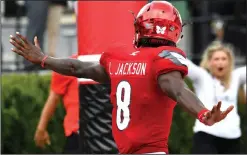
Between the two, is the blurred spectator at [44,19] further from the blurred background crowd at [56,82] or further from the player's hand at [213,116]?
the player's hand at [213,116]

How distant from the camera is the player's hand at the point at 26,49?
602 cm

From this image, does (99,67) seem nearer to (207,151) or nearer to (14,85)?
(207,151)

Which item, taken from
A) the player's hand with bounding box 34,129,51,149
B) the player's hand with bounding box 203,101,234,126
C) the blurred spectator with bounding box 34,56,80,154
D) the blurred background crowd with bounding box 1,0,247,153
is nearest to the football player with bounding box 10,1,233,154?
the player's hand with bounding box 203,101,234,126

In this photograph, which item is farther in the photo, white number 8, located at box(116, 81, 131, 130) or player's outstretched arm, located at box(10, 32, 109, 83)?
player's outstretched arm, located at box(10, 32, 109, 83)

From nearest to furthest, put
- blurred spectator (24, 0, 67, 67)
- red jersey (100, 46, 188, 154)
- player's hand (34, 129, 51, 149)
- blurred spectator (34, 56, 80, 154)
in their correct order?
red jersey (100, 46, 188, 154) < blurred spectator (34, 56, 80, 154) < player's hand (34, 129, 51, 149) < blurred spectator (24, 0, 67, 67)

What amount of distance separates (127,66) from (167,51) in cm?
30

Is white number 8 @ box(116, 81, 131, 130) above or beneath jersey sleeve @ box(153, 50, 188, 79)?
beneath

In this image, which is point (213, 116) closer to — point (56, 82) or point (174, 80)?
point (174, 80)

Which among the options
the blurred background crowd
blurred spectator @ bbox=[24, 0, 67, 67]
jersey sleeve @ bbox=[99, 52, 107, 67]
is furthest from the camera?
blurred spectator @ bbox=[24, 0, 67, 67]

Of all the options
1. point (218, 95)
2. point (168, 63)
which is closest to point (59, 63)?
point (168, 63)

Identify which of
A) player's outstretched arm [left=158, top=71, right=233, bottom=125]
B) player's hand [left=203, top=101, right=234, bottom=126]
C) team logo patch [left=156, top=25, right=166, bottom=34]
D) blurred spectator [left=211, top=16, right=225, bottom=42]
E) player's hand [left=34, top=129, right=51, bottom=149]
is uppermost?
team logo patch [left=156, top=25, right=166, bottom=34]

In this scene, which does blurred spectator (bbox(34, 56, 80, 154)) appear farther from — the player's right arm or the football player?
the player's right arm

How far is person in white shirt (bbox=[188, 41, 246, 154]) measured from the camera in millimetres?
9078

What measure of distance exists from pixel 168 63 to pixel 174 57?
6 cm
